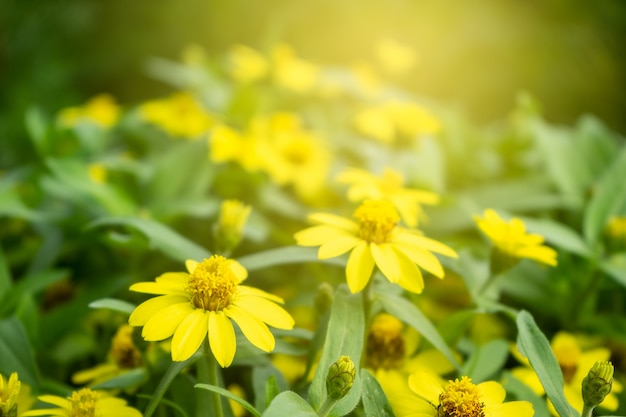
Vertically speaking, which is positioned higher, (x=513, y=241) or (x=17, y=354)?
(x=513, y=241)

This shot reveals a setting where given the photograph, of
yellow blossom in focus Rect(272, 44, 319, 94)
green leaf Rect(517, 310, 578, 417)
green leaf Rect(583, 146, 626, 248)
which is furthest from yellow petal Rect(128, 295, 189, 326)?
yellow blossom in focus Rect(272, 44, 319, 94)

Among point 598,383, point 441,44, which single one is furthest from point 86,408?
point 441,44

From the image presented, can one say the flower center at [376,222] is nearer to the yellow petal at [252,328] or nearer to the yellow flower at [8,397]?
the yellow petal at [252,328]

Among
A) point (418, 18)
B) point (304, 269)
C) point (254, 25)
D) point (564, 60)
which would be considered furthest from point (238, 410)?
point (254, 25)

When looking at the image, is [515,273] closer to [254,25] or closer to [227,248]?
[227,248]

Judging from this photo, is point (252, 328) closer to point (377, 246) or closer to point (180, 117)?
point (377, 246)

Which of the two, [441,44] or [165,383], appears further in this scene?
[441,44]
